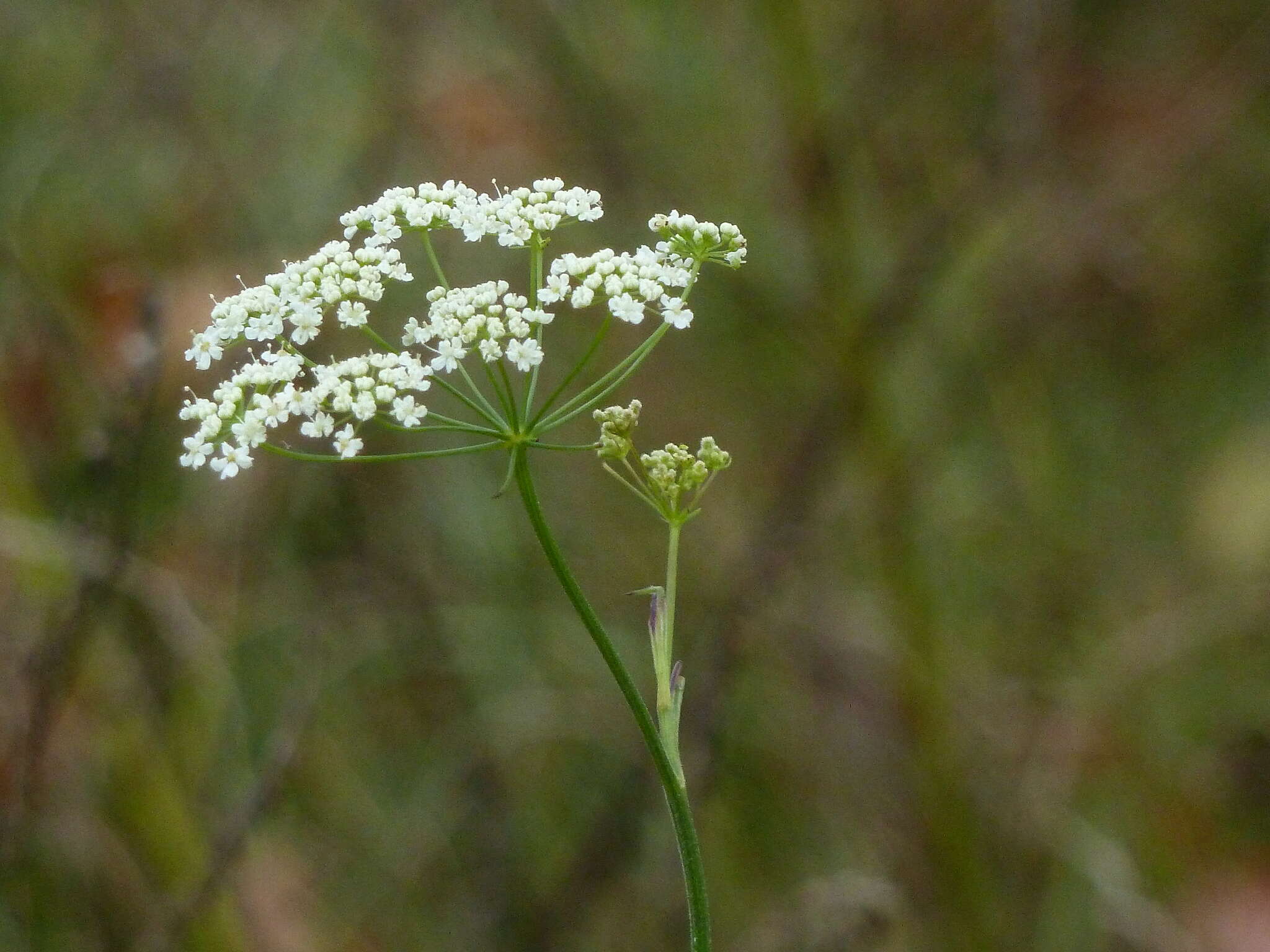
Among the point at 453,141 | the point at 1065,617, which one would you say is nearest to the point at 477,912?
the point at 1065,617

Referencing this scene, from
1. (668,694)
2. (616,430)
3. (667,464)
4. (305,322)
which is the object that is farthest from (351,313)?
(668,694)

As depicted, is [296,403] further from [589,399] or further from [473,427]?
[589,399]

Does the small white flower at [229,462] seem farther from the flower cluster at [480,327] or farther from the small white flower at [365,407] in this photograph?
the flower cluster at [480,327]

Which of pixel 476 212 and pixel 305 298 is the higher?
pixel 476 212

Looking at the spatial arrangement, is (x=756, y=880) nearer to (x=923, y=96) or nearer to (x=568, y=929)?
(x=568, y=929)

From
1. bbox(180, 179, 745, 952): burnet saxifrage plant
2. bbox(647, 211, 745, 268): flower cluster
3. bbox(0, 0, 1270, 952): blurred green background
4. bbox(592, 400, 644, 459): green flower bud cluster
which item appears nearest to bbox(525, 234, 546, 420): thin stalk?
bbox(180, 179, 745, 952): burnet saxifrage plant

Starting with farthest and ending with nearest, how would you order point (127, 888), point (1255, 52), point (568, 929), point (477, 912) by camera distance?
point (1255, 52)
point (477, 912)
point (568, 929)
point (127, 888)
